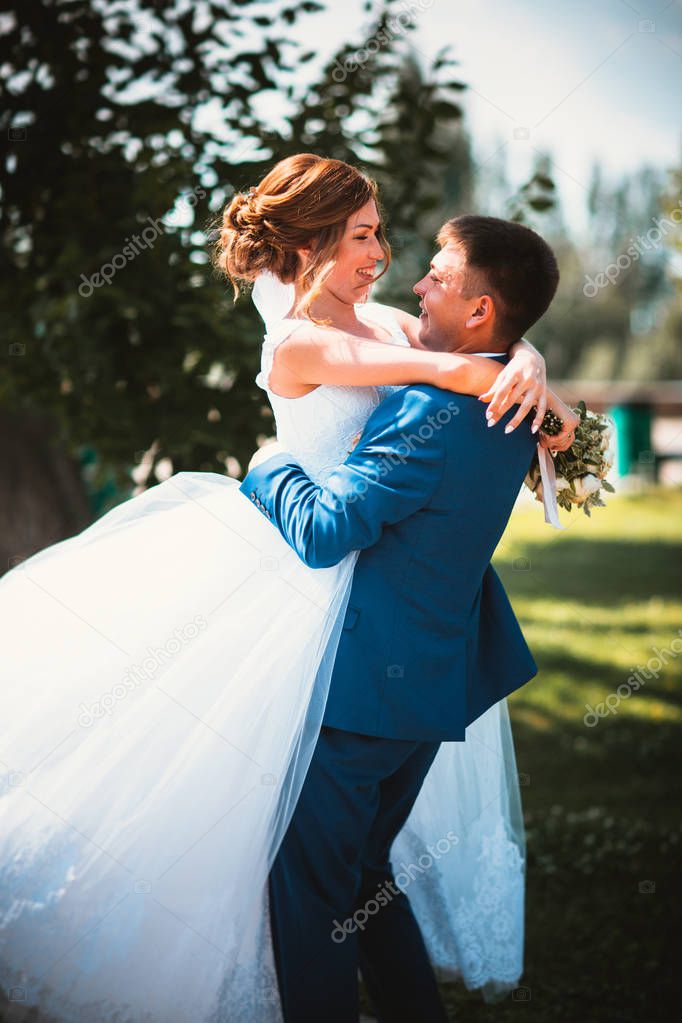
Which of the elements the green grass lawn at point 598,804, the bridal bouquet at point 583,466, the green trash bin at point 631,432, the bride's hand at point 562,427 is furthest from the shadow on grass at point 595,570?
the green trash bin at point 631,432

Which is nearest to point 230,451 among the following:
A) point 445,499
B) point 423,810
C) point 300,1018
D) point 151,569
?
point 151,569

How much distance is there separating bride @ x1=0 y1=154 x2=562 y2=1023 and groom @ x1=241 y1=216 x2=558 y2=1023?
2.5 inches

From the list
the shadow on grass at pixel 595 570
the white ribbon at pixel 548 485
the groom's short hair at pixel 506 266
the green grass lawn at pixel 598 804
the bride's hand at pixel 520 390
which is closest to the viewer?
the bride's hand at pixel 520 390

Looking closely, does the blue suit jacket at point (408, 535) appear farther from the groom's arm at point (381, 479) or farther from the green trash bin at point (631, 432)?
the green trash bin at point (631, 432)

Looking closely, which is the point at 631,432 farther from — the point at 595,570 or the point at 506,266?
the point at 506,266

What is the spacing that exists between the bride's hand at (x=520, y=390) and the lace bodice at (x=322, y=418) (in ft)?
1.04

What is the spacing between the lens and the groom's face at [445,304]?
2.01 meters

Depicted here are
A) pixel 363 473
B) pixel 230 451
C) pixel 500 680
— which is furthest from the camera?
pixel 230 451

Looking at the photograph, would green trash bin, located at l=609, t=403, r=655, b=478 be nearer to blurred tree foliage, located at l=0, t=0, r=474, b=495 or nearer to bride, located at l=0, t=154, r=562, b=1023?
blurred tree foliage, located at l=0, t=0, r=474, b=495

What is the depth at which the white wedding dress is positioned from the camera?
2035 millimetres

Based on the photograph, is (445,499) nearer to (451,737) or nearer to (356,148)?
(451,737)

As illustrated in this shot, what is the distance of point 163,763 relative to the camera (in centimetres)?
210

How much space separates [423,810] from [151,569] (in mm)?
1034

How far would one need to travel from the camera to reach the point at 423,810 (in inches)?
104
